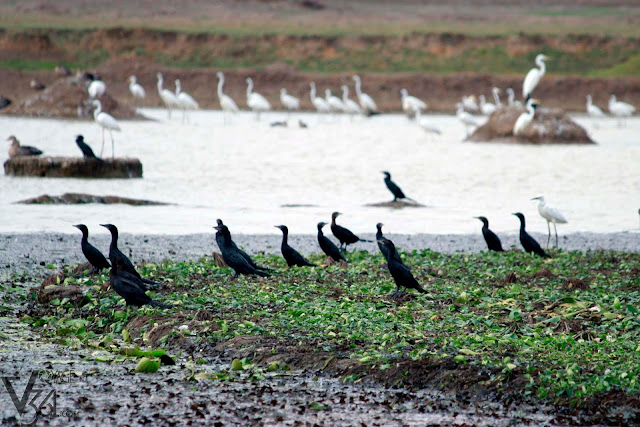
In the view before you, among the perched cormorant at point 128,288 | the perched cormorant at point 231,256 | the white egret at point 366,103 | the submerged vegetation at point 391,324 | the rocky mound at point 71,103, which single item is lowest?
the submerged vegetation at point 391,324

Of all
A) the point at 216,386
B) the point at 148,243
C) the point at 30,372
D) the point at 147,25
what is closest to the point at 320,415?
the point at 216,386

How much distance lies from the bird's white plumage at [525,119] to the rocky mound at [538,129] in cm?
22

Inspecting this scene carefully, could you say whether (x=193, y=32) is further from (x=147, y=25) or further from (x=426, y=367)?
(x=426, y=367)

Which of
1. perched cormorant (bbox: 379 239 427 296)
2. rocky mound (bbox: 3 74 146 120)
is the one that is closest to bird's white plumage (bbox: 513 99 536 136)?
rocky mound (bbox: 3 74 146 120)

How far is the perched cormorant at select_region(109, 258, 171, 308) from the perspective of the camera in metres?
8.71

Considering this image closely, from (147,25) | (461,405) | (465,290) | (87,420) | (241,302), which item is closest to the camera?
(87,420)

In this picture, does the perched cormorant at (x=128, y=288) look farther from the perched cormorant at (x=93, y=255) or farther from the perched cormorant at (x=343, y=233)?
the perched cormorant at (x=343, y=233)

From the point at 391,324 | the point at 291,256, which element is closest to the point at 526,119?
the point at 291,256

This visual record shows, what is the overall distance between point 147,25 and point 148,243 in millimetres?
63318

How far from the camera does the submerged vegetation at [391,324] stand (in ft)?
23.4

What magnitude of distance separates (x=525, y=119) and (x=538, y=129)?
99cm

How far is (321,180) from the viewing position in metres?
23.4

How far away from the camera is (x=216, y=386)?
23.0ft

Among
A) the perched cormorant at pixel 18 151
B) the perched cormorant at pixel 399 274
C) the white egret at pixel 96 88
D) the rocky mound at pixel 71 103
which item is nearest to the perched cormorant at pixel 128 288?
the perched cormorant at pixel 399 274
